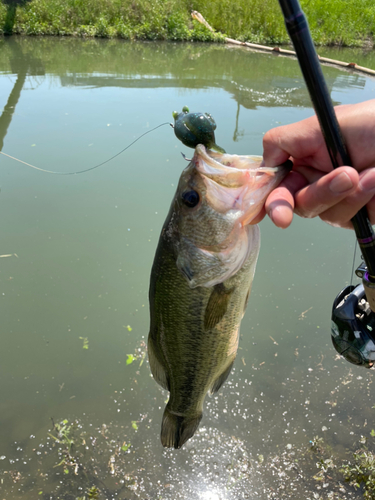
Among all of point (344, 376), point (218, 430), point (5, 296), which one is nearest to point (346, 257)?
point (344, 376)

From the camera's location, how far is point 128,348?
3.09 m

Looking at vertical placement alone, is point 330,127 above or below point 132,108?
above

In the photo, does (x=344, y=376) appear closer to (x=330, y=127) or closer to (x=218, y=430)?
(x=218, y=430)

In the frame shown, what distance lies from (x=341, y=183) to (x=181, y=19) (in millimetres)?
17972

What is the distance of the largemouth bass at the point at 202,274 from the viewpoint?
4.28 feet

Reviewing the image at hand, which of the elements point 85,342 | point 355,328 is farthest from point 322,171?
point 85,342

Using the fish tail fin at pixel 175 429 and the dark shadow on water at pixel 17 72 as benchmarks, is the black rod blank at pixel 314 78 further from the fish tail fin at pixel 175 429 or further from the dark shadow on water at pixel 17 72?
the dark shadow on water at pixel 17 72

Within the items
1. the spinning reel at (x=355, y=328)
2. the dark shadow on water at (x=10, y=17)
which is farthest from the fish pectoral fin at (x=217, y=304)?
the dark shadow on water at (x=10, y=17)

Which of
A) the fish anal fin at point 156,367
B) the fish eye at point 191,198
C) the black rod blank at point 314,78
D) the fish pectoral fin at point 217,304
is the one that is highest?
the black rod blank at point 314,78

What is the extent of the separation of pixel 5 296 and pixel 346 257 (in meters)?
3.57

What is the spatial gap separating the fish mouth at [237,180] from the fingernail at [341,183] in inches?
9.5

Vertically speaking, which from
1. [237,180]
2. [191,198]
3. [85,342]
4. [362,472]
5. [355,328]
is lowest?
[85,342]

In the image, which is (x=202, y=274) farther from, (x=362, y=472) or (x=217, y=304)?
(x=362, y=472)

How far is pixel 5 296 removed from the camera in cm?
337
